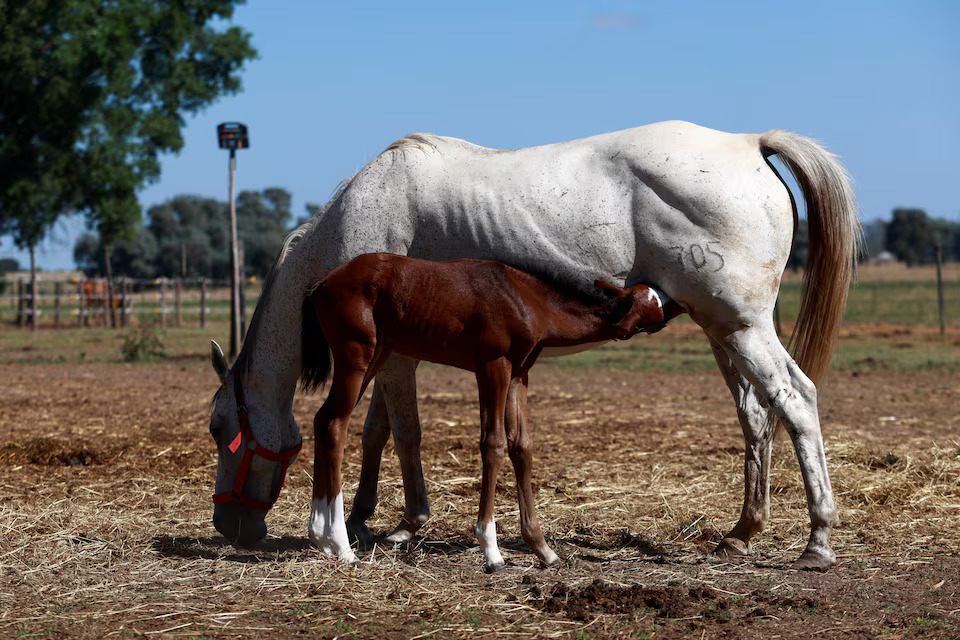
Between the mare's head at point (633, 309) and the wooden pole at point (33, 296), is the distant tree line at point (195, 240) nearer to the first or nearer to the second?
the wooden pole at point (33, 296)

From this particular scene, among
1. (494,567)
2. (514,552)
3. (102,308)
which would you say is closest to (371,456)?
(514,552)

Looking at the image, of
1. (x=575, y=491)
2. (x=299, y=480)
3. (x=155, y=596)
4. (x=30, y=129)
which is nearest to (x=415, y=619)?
(x=155, y=596)

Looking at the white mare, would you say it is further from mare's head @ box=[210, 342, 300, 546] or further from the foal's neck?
the foal's neck

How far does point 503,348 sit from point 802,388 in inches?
59.8

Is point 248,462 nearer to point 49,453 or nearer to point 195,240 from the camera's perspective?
point 49,453

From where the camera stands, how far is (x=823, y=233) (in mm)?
5016

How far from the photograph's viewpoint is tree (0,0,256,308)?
64.5ft

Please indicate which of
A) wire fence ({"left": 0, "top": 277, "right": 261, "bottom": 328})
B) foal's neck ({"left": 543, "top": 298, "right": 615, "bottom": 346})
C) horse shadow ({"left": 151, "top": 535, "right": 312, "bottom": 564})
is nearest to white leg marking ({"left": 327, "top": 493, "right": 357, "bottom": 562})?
horse shadow ({"left": 151, "top": 535, "right": 312, "bottom": 564})

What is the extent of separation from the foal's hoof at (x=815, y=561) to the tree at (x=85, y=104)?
18939 millimetres

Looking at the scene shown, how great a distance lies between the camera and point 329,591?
4.02m

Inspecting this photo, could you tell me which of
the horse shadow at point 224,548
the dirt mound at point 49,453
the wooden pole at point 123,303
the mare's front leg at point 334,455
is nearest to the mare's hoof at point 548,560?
the mare's front leg at point 334,455

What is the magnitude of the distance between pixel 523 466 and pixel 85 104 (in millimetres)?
18740

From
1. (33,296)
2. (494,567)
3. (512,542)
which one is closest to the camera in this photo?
(494,567)

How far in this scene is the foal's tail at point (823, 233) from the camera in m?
4.92
